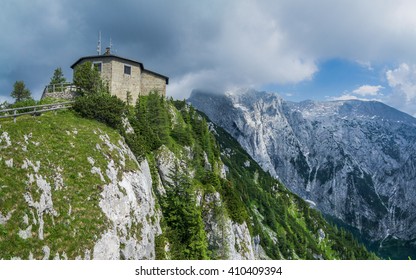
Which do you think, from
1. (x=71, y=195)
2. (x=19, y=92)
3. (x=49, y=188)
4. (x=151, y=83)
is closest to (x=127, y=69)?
(x=151, y=83)

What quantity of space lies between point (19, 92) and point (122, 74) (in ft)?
69.9

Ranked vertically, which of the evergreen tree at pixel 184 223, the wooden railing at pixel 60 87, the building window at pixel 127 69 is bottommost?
the evergreen tree at pixel 184 223

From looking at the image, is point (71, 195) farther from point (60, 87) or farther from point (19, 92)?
point (19, 92)

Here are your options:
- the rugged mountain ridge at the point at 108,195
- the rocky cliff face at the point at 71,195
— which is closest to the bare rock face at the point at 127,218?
the rocky cliff face at the point at 71,195

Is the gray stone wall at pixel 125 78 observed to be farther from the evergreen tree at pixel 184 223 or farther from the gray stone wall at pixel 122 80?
the evergreen tree at pixel 184 223

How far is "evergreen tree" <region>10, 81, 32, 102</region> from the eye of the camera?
214 feet

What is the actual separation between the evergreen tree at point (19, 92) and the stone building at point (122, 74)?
33.4 ft

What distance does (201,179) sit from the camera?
6425 centimetres

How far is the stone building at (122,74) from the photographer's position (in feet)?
199

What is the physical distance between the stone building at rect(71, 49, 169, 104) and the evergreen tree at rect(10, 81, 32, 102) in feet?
33.4

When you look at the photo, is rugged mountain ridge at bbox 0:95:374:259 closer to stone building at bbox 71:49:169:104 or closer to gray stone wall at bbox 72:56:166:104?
gray stone wall at bbox 72:56:166:104
